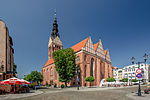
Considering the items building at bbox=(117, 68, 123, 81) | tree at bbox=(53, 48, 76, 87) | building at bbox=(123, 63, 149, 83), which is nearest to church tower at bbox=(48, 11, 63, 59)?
tree at bbox=(53, 48, 76, 87)

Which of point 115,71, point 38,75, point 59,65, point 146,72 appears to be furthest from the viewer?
point 115,71

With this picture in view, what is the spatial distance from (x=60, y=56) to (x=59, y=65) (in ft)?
8.90

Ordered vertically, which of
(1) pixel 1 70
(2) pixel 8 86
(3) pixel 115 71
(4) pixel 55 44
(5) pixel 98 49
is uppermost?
(4) pixel 55 44

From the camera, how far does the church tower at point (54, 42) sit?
68.5m

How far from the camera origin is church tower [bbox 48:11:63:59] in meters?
68.5

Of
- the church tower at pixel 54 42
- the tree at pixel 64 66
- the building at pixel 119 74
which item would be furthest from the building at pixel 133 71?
the tree at pixel 64 66

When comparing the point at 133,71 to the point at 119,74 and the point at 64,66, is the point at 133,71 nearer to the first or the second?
the point at 119,74

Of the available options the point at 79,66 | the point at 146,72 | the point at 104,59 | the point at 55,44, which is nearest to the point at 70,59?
the point at 79,66

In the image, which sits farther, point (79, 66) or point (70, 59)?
point (79, 66)

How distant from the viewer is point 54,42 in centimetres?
6900

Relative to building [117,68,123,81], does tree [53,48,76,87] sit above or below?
above

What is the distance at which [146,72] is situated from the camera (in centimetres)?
7875

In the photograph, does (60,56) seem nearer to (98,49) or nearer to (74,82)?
(74,82)

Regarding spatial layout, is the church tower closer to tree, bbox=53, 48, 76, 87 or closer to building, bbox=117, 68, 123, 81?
tree, bbox=53, 48, 76, 87
